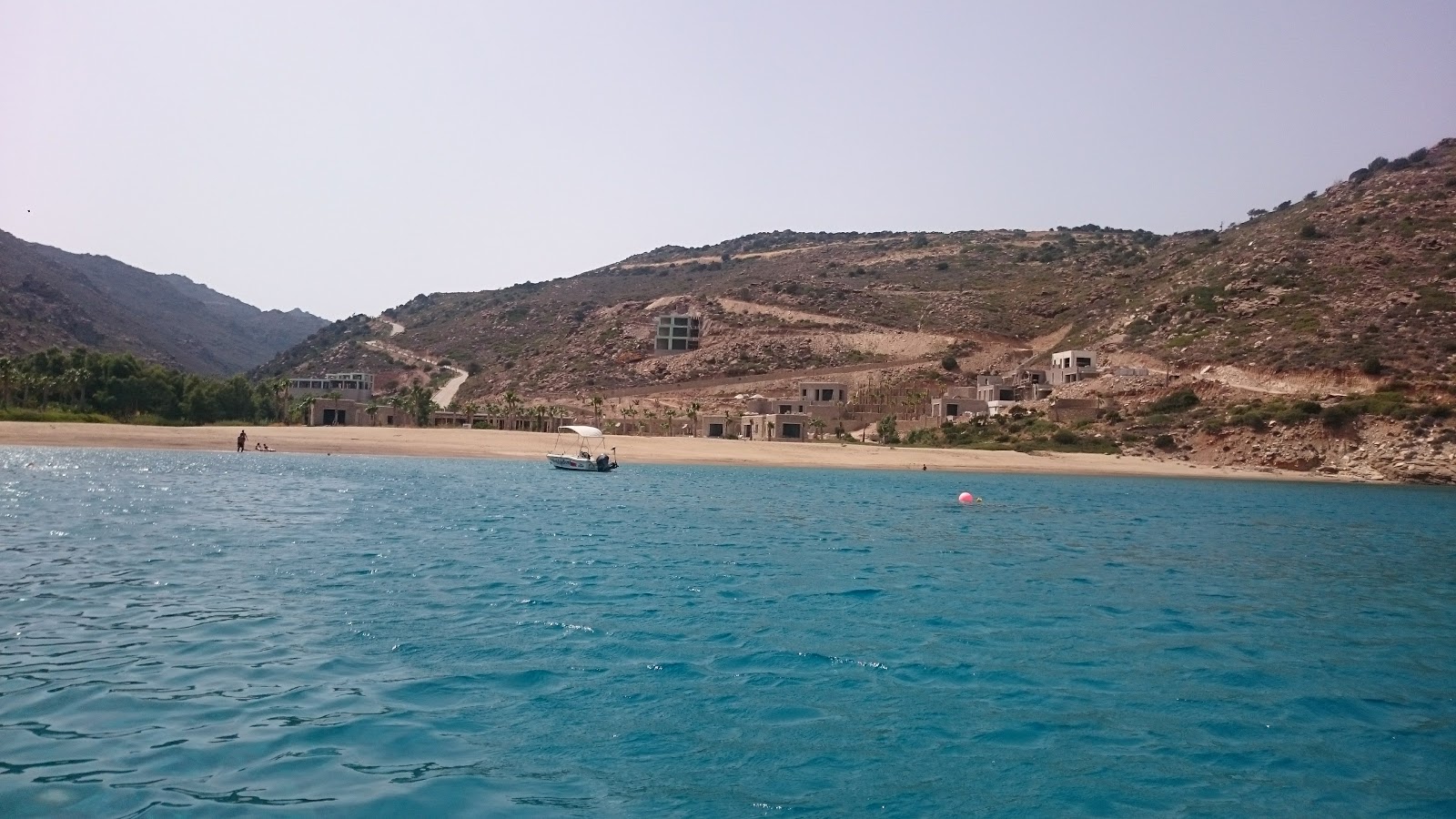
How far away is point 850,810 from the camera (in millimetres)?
7805

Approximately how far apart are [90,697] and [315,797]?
136 inches

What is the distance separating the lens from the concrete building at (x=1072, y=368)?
79.6 m

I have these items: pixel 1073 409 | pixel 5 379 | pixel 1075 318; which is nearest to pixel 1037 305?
pixel 1075 318

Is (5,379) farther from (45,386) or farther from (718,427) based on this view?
(718,427)

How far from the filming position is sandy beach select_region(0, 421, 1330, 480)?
2205 inches

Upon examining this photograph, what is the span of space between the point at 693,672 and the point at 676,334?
107m

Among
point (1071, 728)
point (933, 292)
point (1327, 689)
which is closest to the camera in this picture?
point (1071, 728)

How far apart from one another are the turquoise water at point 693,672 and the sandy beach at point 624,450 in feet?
105

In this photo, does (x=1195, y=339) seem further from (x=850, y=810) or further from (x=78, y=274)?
(x=78, y=274)

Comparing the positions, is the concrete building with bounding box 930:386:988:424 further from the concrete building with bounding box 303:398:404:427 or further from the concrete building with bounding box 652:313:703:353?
the concrete building with bounding box 303:398:404:427

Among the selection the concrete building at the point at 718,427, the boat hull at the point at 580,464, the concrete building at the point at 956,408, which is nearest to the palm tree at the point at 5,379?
the boat hull at the point at 580,464

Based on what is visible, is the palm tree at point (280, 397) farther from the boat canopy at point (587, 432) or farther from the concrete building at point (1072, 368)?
the concrete building at point (1072, 368)

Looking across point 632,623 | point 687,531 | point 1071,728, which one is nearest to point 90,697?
point 632,623

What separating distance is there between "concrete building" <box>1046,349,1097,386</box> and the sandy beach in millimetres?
16833
